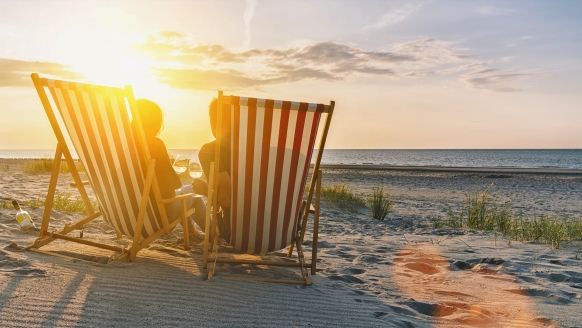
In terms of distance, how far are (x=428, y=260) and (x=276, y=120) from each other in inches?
88.2

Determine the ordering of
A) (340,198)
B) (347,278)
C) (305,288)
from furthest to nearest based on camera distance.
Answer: (340,198) → (347,278) → (305,288)

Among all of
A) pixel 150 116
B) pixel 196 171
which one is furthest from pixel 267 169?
pixel 150 116

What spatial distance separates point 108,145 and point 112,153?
66 mm

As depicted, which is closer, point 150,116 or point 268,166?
point 268,166

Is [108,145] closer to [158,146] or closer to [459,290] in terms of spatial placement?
[158,146]

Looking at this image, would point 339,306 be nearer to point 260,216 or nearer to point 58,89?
point 260,216

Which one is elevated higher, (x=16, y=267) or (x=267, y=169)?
(x=267, y=169)

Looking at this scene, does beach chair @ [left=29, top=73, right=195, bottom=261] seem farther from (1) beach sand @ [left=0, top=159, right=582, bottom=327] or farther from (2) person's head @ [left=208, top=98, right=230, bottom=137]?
(2) person's head @ [left=208, top=98, right=230, bottom=137]

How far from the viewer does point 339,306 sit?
2844 mm

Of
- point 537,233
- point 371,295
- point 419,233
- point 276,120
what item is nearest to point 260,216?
point 276,120

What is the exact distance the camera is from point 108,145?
129 inches

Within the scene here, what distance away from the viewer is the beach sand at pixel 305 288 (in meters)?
2.54

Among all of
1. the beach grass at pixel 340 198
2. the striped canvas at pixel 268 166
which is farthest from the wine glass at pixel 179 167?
the beach grass at pixel 340 198

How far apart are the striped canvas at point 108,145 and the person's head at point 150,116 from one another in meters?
0.41
